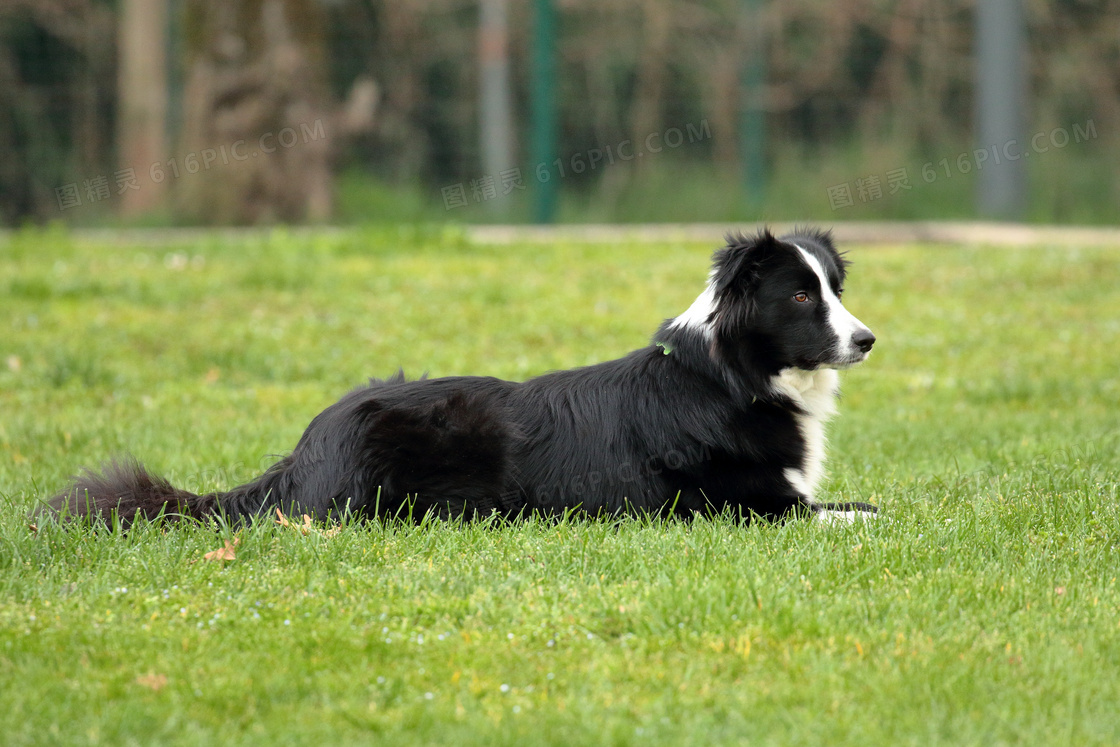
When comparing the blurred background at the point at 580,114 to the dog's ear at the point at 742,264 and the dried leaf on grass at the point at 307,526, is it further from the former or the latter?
the dried leaf on grass at the point at 307,526

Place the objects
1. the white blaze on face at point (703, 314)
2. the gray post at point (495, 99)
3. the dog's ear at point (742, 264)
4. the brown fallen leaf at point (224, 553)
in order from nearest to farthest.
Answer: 1. the brown fallen leaf at point (224, 553)
2. the dog's ear at point (742, 264)
3. the white blaze on face at point (703, 314)
4. the gray post at point (495, 99)

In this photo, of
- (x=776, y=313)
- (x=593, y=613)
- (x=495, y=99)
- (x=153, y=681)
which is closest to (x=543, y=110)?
(x=495, y=99)

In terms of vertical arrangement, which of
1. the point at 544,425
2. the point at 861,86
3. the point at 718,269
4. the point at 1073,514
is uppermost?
the point at 861,86

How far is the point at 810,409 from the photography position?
193 inches

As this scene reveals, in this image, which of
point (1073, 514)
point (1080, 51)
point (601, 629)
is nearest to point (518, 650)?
point (601, 629)

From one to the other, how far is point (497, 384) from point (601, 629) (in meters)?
1.48

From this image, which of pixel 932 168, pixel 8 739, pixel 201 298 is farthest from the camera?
pixel 932 168

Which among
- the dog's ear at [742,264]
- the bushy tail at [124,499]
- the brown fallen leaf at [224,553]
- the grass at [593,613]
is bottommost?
the grass at [593,613]

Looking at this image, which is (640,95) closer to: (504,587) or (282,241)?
(282,241)

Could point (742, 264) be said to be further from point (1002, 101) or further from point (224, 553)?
point (1002, 101)

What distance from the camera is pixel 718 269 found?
187 inches

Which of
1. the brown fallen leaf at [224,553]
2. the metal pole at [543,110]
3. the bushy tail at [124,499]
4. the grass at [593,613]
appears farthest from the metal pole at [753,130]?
the brown fallen leaf at [224,553]

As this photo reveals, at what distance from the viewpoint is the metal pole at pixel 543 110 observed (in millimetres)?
13164

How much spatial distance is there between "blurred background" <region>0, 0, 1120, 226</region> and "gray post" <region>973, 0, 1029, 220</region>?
0.02 meters
